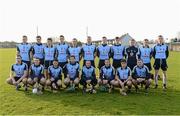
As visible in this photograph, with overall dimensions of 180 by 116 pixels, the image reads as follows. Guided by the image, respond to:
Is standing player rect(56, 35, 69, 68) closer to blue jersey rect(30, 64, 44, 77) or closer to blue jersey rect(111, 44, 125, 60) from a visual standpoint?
blue jersey rect(30, 64, 44, 77)

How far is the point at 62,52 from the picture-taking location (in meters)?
11.5

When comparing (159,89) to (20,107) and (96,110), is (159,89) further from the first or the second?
(20,107)

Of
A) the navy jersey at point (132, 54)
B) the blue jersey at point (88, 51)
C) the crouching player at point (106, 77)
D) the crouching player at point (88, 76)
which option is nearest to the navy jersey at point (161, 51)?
the navy jersey at point (132, 54)

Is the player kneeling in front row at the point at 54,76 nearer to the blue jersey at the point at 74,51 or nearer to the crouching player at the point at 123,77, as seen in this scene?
the blue jersey at the point at 74,51

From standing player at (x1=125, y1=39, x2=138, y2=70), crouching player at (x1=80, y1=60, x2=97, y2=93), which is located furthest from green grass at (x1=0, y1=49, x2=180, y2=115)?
standing player at (x1=125, y1=39, x2=138, y2=70)

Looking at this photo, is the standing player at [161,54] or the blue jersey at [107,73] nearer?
the blue jersey at [107,73]

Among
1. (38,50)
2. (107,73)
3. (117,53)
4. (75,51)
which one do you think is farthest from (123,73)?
(38,50)

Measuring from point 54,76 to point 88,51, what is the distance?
63.4 inches

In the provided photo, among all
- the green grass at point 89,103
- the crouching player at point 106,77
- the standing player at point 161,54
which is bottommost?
the green grass at point 89,103

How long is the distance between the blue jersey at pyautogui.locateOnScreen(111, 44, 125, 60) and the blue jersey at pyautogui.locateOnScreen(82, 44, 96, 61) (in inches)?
27.9

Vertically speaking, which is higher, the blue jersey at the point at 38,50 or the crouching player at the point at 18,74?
the blue jersey at the point at 38,50

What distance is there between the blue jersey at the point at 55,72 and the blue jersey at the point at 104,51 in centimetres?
169

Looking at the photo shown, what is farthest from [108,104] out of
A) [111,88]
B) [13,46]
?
[13,46]

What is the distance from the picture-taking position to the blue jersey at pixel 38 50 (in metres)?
11.8
